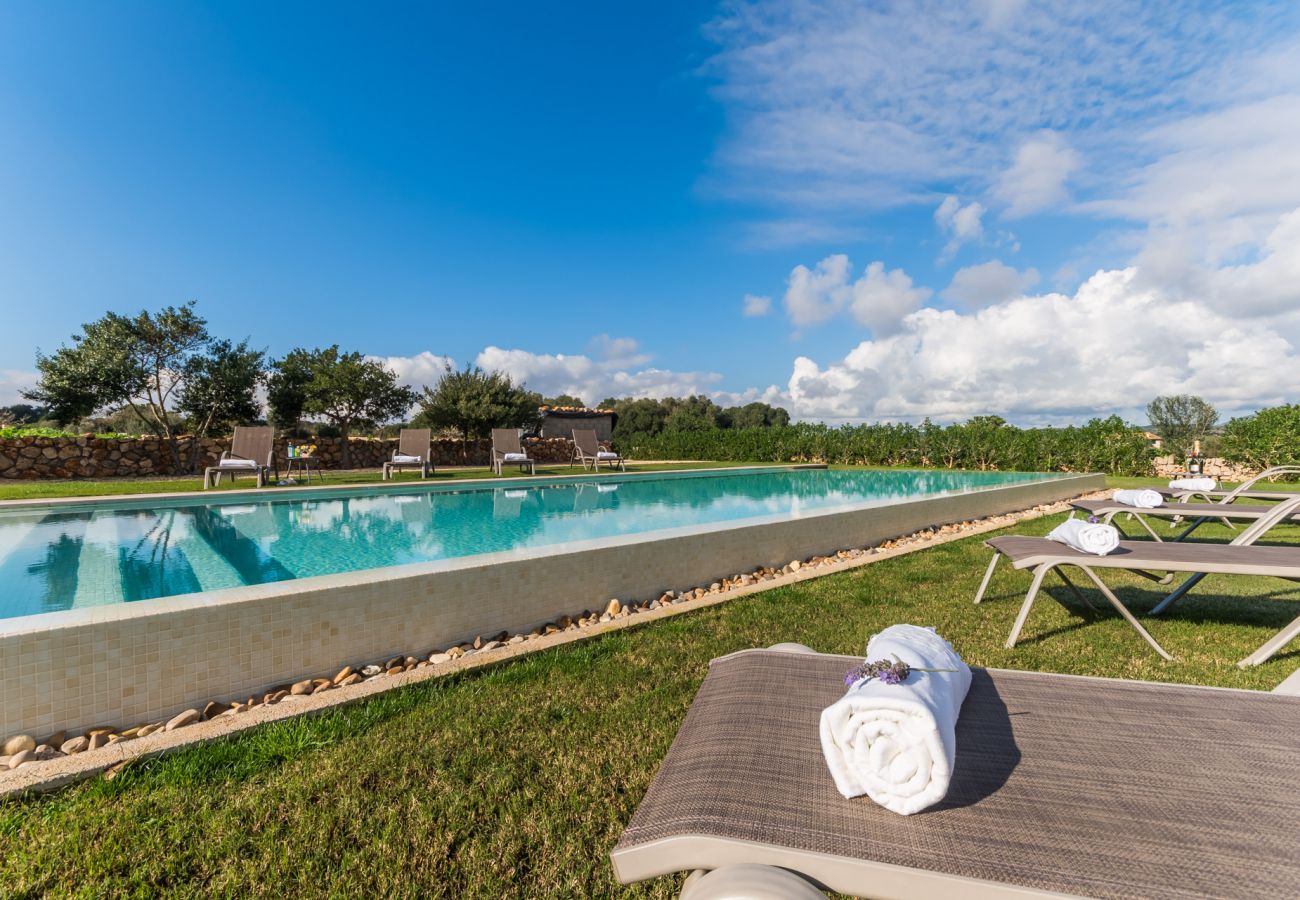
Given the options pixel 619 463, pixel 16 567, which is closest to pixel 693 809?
pixel 16 567

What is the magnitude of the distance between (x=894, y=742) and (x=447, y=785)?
1.43 m

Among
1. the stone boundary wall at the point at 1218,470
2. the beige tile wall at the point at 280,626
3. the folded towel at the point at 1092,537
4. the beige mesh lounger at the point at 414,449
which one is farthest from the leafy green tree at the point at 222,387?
the stone boundary wall at the point at 1218,470

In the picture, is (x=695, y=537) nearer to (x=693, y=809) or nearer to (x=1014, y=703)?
(x=1014, y=703)

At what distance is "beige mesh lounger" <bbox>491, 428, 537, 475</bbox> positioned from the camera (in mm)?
14633

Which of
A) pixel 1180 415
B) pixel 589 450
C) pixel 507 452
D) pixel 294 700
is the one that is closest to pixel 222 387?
pixel 507 452

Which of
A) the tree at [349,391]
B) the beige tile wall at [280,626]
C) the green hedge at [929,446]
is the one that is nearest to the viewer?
the beige tile wall at [280,626]

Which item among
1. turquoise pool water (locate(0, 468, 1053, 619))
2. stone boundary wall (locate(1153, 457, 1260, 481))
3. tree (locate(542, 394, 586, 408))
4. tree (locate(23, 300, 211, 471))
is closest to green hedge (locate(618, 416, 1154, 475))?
stone boundary wall (locate(1153, 457, 1260, 481))

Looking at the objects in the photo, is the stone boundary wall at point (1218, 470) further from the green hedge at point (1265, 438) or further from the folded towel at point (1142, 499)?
the folded towel at point (1142, 499)

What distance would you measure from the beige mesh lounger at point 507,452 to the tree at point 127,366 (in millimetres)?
7985

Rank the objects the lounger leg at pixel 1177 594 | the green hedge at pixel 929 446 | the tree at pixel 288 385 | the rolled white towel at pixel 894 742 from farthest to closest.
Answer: the tree at pixel 288 385 < the green hedge at pixel 929 446 < the lounger leg at pixel 1177 594 < the rolled white towel at pixel 894 742

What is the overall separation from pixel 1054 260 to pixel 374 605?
783 inches

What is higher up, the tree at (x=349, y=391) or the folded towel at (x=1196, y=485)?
the tree at (x=349, y=391)

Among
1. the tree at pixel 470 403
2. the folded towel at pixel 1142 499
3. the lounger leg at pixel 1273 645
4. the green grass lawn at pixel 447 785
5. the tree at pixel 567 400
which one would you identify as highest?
the tree at pixel 567 400

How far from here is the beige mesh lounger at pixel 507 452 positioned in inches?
576
